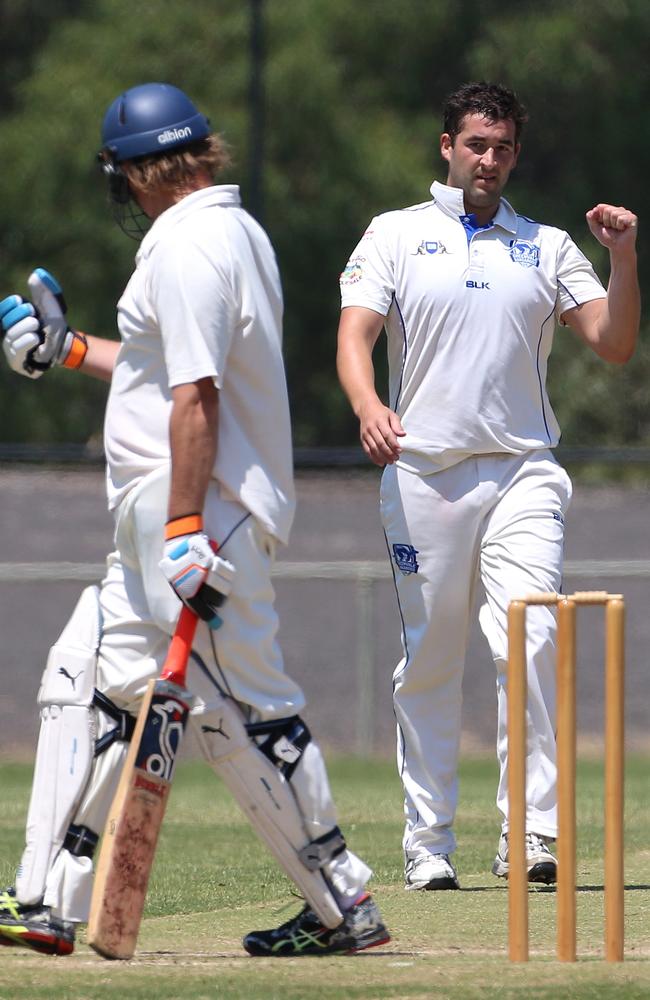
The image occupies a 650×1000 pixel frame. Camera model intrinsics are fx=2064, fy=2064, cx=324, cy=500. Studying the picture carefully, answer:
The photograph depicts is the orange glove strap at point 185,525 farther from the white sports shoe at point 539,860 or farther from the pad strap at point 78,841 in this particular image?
the white sports shoe at point 539,860

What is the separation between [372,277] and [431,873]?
1801 millimetres

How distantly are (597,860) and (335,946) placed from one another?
2421 mm

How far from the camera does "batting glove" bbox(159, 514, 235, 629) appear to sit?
441 centimetres

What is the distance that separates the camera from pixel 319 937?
4707 millimetres

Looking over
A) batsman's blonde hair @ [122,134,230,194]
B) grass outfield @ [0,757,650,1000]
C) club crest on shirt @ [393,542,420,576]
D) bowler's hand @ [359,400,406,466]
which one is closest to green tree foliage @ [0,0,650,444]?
grass outfield @ [0,757,650,1000]

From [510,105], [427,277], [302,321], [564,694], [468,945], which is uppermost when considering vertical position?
[510,105]

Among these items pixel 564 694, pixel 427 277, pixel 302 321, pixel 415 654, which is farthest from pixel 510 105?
pixel 302 321

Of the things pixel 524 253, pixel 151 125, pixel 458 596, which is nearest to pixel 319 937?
pixel 458 596

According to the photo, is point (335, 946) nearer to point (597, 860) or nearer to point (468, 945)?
point (468, 945)

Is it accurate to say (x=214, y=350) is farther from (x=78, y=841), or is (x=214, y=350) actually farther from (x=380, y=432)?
(x=380, y=432)

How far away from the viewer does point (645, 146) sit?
18.5 m

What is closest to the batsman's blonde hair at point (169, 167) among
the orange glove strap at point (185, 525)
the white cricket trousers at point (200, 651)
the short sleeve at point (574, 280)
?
the white cricket trousers at point (200, 651)

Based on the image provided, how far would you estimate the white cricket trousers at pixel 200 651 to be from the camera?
14.9 feet

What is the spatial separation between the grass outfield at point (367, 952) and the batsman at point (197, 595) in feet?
0.60
